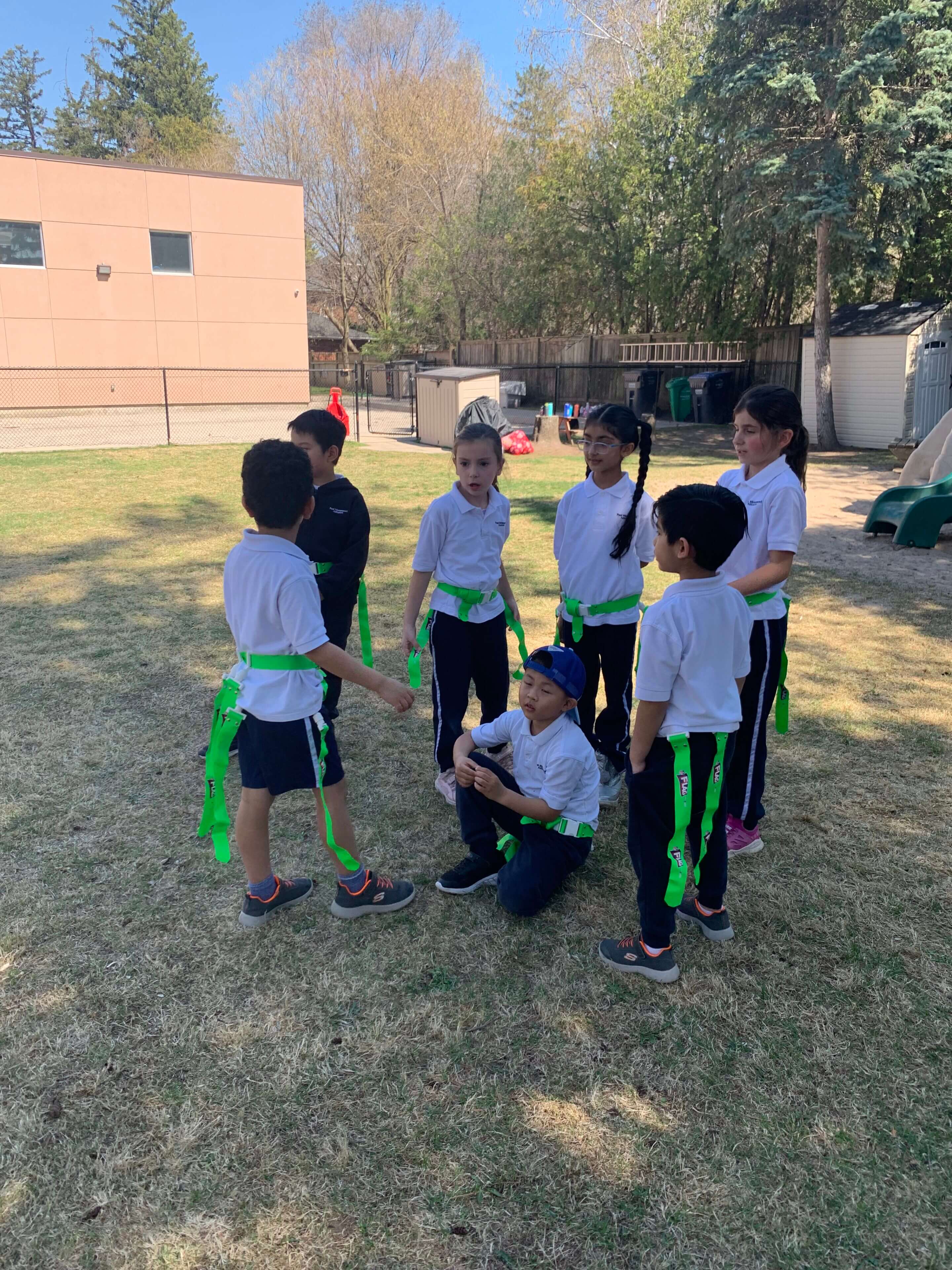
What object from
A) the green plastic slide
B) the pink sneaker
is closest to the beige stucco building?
the green plastic slide

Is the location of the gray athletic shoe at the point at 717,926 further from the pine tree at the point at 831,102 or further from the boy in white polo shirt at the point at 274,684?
the pine tree at the point at 831,102

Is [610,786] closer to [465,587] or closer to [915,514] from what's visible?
[465,587]

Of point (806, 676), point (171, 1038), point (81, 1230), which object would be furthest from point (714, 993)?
point (806, 676)

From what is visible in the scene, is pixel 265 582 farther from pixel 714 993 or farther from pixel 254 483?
pixel 714 993

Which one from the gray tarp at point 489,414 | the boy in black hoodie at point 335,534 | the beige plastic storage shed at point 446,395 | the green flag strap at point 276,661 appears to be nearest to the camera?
the green flag strap at point 276,661

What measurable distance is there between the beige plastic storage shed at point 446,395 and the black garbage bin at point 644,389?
24.1ft

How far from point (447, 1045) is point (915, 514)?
25.5ft

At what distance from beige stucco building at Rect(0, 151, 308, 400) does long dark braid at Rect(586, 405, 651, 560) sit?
1912 cm

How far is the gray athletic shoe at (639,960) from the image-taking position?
262 centimetres

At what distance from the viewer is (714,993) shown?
2.57 m

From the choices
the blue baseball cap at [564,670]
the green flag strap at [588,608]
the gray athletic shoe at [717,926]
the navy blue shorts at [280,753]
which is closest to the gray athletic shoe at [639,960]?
the gray athletic shoe at [717,926]

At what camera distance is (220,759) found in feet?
8.77

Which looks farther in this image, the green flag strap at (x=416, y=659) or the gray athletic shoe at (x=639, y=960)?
the green flag strap at (x=416, y=659)

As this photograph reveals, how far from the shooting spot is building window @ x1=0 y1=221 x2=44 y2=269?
69.0ft
